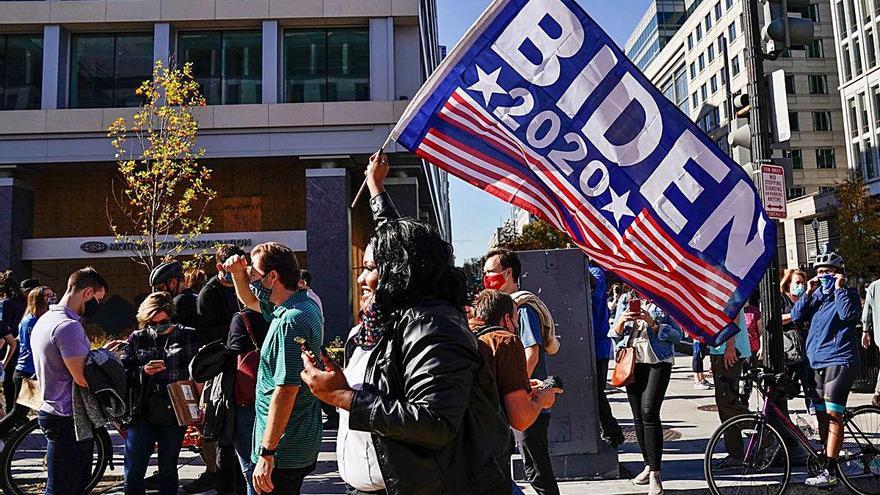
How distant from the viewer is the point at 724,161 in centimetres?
477

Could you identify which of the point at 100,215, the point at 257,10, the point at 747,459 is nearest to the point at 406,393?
the point at 747,459

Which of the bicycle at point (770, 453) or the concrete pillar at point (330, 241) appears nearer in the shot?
the bicycle at point (770, 453)

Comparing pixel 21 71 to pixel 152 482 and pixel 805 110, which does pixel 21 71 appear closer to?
pixel 152 482

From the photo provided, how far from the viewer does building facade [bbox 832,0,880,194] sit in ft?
148

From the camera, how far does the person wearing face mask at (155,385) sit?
5.35m

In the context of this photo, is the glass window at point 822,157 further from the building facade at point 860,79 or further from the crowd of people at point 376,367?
the crowd of people at point 376,367

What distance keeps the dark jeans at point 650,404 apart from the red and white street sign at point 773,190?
204cm

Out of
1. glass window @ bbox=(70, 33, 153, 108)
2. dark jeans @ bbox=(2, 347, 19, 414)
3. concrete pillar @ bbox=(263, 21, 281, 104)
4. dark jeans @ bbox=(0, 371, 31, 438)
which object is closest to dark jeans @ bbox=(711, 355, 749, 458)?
dark jeans @ bbox=(0, 371, 31, 438)

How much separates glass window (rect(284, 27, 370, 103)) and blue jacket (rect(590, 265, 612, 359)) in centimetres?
1701

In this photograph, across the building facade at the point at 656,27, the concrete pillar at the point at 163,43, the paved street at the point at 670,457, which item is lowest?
the paved street at the point at 670,457

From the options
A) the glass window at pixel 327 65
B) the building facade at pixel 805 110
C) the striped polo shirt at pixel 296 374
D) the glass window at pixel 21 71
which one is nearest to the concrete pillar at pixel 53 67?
the glass window at pixel 21 71

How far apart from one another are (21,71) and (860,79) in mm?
46940

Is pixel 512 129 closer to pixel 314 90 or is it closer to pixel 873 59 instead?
pixel 314 90

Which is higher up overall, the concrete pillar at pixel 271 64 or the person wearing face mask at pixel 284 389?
the concrete pillar at pixel 271 64
